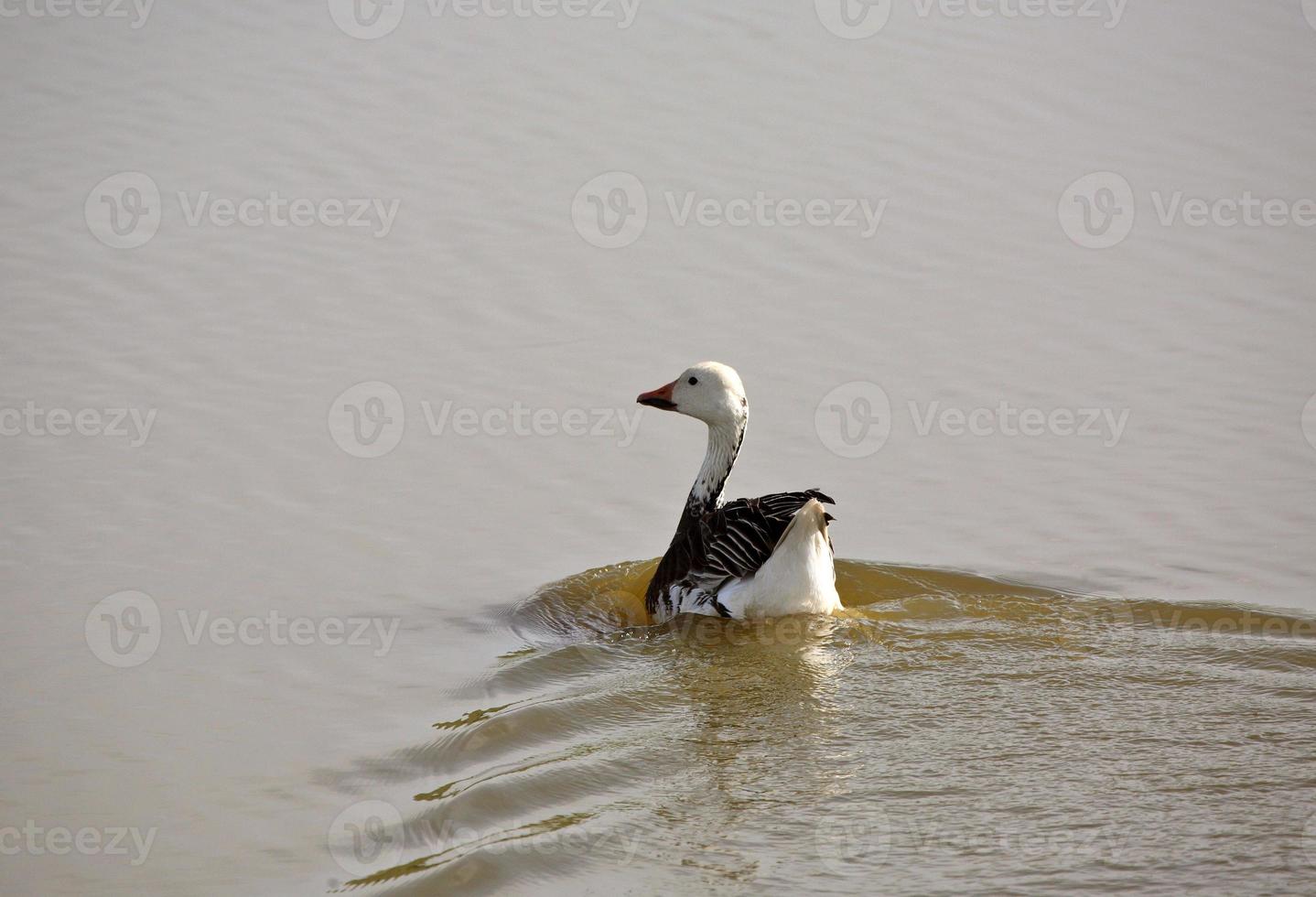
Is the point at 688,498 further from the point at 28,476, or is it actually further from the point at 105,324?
the point at 105,324

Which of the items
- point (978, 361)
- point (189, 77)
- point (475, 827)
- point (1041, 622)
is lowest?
point (475, 827)

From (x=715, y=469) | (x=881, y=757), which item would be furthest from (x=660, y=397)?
(x=881, y=757)

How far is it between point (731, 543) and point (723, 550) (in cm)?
6

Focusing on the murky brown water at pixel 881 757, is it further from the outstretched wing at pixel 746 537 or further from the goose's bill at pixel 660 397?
Answer: the goose's bill at pixel 660 397

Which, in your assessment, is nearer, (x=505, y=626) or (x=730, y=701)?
(x=730, y=701)

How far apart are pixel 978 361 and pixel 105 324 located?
7.00 m

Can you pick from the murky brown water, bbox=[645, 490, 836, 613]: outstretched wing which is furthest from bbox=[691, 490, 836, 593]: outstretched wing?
the murky brown water

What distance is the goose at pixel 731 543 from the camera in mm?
7641

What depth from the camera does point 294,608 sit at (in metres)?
7.91

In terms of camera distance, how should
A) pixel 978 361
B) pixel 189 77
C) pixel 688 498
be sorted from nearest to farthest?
pixel 688 498, pixel 978 361, pixel 189 77

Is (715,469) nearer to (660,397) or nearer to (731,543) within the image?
(660,397)

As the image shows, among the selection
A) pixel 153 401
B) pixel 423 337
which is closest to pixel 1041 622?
pixel 423 337

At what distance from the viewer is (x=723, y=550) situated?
26.5 ft

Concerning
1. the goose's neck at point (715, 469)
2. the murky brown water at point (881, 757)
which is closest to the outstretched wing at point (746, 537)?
the murky brown water at point (881, 757)
